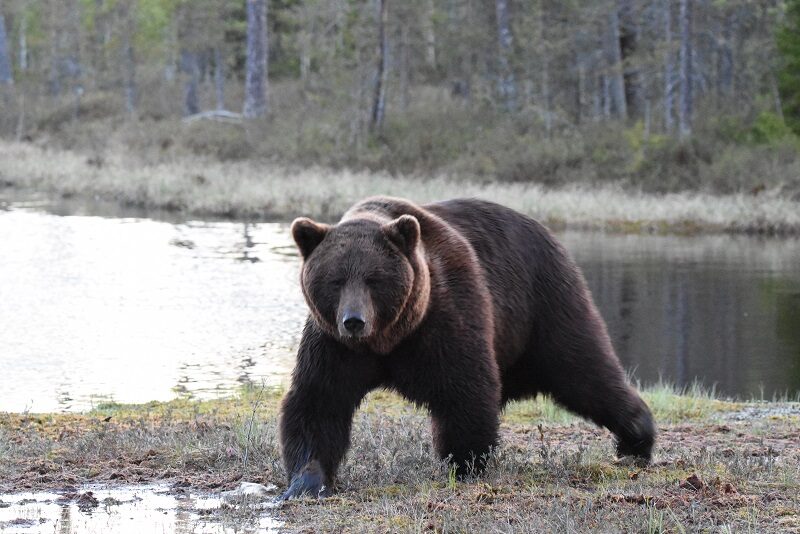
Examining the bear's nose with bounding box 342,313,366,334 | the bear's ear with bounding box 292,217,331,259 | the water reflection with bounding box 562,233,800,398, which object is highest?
the bear's ear with bounding box 292,217,331,259

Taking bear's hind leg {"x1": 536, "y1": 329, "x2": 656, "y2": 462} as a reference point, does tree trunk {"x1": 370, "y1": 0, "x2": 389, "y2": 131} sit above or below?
above

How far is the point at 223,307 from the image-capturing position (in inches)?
646

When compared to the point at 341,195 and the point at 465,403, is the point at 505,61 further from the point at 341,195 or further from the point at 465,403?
the point at 465,403

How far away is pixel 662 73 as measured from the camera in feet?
129

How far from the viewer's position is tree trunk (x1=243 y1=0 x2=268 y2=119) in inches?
1620

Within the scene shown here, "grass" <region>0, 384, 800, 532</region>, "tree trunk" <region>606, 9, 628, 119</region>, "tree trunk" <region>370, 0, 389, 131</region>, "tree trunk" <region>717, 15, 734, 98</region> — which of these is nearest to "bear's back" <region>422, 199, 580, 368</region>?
"grass" <region>0, 384, 800, 532</region>

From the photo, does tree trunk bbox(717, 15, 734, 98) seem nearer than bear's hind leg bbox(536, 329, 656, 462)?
No

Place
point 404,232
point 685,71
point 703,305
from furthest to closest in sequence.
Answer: point 685,71 < point 703,305 < point 404,232

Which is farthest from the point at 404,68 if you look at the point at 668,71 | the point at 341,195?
the point at 341,195

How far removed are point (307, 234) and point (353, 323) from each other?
0.60m

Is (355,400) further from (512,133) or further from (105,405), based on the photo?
(512,133)

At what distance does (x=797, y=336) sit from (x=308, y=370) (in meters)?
11.3

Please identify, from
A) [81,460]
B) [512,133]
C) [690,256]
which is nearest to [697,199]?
[690,256]

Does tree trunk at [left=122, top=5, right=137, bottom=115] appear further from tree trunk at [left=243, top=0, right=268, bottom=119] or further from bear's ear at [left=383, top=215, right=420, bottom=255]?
bear's ear at [left=383, top=215, right=420, bottom=255]
